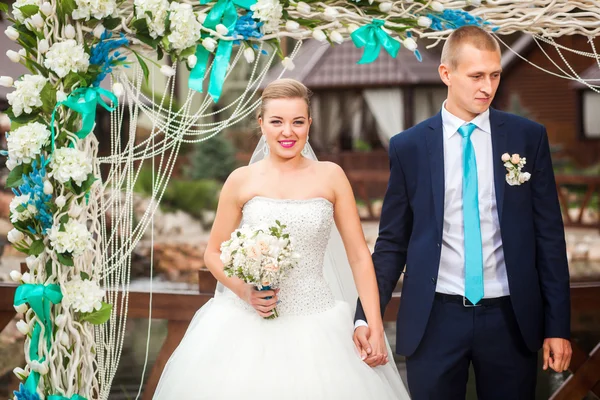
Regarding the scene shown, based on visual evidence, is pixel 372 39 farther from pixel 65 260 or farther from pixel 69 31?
pixel 65 260

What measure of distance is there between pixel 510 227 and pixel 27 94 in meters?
2.13

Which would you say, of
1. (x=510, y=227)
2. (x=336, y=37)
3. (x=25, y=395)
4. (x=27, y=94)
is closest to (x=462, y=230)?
(x=510, y=227)

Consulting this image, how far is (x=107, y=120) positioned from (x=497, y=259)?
67.2 ft

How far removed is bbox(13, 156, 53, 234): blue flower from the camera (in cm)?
332

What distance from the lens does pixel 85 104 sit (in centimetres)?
328

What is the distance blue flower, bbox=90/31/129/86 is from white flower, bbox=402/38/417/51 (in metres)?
1.24

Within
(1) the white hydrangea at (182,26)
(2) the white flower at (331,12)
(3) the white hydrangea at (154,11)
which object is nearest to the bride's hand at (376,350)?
(2) the white flower at (331,12)

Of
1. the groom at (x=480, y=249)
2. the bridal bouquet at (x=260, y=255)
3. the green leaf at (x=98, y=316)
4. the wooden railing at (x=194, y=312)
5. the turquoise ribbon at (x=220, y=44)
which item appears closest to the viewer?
the bridal bouquet at (x=260, y=255)

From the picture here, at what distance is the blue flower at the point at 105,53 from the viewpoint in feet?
11.0

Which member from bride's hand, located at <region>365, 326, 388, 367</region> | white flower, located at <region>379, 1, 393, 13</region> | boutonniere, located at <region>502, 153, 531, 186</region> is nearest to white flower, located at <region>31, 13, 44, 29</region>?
white flower, located at <region>379, 1, 393, 13</region>

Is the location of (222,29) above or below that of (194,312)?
above

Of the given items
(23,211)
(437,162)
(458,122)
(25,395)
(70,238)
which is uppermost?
(458,122)

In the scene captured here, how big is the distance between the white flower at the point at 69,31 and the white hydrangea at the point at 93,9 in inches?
1.9

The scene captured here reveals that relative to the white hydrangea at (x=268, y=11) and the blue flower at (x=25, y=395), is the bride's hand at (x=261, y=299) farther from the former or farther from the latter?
the white hydrangea at (x=268, y=11)
